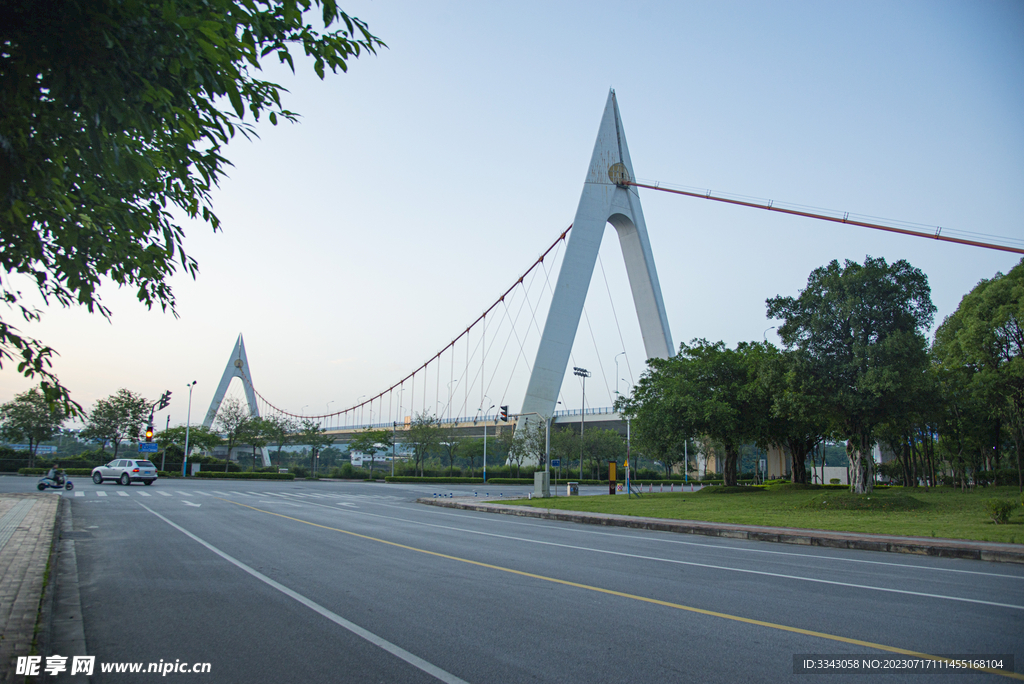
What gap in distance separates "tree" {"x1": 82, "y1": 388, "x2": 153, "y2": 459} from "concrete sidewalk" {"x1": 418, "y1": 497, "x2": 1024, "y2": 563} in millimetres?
50583

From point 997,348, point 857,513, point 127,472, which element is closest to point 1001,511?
point 857,513

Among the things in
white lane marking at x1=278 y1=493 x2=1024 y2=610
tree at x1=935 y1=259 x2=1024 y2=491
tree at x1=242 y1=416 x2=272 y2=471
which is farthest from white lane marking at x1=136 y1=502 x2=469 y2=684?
tree at x1=242 y1=416 x2=272 y2=471

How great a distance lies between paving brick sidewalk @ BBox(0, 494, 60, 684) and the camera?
16.3 ft

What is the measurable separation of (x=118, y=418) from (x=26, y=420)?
668 cm

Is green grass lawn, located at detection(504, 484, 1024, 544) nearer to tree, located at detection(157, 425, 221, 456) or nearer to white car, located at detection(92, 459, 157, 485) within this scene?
white car, located at detection(92, 459, 157, 485)

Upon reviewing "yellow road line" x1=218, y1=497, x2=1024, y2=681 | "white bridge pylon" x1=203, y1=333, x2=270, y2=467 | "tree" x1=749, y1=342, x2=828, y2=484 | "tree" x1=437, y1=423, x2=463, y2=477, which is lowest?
"yellow road line" x1=218, y1=497, x2=1024, y2=681

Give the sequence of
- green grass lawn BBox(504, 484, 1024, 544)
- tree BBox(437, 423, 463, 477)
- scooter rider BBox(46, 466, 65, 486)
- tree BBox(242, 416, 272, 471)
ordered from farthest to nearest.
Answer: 1. tree BBox(437, 423, 463, 477)
2. tree BBox(242, 416, 272, 471)
3. scooter rider BBox(46, 466, 65, 486)
4. green grass lawn BBox(504, 484, 1024, 544)

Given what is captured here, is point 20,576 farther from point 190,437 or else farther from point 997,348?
point 190,437

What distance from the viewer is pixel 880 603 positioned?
7160mm

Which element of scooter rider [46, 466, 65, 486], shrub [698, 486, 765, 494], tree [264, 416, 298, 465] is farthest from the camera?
tree [264, 416, 298, 465]

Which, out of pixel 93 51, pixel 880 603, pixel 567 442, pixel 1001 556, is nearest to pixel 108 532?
pixel 93 51

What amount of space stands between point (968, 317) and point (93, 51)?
45.8 metres

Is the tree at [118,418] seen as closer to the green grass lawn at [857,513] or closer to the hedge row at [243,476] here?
the hedge row at [243,476]

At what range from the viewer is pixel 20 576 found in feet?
25.5
